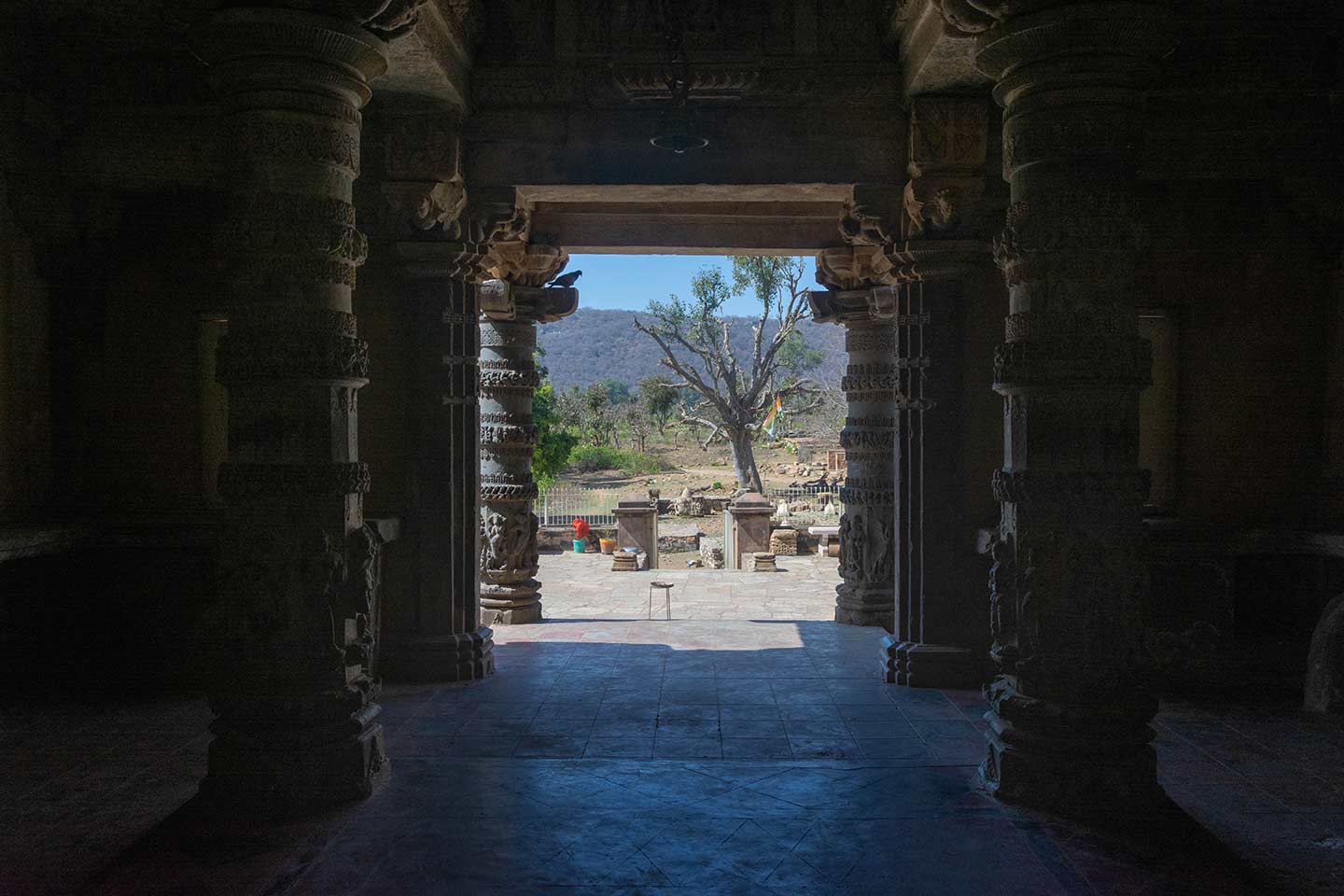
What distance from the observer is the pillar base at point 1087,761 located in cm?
435

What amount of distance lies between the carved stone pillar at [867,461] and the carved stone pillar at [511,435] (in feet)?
9.36

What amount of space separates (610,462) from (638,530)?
29590mm

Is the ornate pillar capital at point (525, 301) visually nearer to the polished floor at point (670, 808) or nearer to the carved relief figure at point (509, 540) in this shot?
the carved relief figure at point (509, 540)

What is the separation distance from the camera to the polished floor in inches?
151

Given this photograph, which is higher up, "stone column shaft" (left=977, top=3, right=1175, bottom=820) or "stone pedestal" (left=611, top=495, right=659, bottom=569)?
"stone column shaft" (left=977, top=3, right=1175, bottom=820)

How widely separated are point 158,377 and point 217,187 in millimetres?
1456

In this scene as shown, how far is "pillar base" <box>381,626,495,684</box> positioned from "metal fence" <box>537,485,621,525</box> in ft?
51.0

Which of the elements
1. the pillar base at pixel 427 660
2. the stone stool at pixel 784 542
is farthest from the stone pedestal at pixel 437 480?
the stone stool at pixel 784 542

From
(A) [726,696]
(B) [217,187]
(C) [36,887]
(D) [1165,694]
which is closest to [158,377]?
(B) [217,187]

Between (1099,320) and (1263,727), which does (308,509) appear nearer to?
(1099,320)

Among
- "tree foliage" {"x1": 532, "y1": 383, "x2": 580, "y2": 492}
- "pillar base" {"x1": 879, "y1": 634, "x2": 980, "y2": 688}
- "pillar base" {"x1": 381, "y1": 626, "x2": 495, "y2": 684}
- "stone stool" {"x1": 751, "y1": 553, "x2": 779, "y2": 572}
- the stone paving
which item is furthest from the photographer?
"tree foliage" {"x1": 532, "y1": 383, "x2": 580, "y2": 492}

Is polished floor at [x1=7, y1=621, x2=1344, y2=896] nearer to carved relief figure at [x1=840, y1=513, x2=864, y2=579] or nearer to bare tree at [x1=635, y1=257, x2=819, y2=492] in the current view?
carved relief figure at [x1=840, y1=513, x2=864, y2=579]

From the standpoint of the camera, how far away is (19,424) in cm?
662

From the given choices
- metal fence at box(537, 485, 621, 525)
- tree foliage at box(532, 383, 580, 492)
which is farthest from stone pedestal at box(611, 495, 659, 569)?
tree foliage at box(532, 383, 580, 492)
